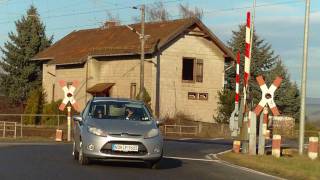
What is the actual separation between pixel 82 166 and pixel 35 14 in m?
67.6

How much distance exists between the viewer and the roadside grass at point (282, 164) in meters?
17.0

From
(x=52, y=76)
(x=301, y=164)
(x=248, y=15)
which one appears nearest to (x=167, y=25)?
(x=52, y=76)

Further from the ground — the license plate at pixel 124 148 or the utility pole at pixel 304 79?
the utility pole at pixel 304 79

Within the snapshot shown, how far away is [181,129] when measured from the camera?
51.3m

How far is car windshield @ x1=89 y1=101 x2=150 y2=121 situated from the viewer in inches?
653

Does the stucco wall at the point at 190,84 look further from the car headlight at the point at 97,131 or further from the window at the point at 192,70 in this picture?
the car headlight at the point at 97,131

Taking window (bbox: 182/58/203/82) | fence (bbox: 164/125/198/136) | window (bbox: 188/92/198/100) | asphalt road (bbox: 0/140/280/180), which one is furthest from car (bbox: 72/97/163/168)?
window (bbox: 182/58/203/82)

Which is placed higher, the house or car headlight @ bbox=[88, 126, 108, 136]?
the house

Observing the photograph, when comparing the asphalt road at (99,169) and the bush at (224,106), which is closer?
the asphalt road at (99,169)

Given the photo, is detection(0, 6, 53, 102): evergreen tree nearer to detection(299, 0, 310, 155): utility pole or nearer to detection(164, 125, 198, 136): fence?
detection(164, 125, 198, 136): fence

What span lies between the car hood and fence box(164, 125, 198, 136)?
34.2m

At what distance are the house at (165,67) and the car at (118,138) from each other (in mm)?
36687

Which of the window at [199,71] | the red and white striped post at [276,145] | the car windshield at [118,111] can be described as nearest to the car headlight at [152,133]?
the car windshield at [118,111]

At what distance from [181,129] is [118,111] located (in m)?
34.7
